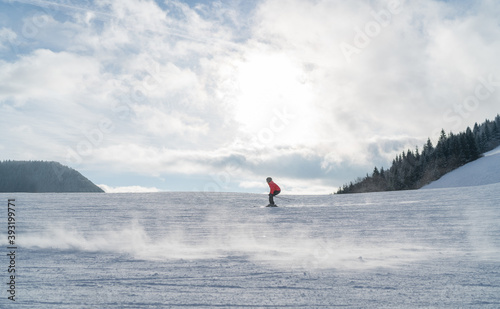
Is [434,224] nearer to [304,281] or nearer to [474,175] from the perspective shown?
[304,281]

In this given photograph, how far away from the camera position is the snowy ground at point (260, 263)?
201 inches

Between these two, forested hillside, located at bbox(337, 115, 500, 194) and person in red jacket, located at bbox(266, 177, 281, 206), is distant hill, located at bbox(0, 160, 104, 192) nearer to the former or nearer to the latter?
forested hillside, located at bbox(337, 115, 500, 194)

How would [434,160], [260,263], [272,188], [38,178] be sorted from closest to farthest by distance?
[260,263] → [272,188] → [434,160] → [38,178]

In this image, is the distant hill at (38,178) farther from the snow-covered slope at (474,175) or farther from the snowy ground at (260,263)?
the snowy ground at (260,263)

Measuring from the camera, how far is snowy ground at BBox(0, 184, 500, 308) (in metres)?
5.12

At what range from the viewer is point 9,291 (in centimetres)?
557

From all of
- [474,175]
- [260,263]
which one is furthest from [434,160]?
[260,263]

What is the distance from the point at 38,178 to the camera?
15300 cm

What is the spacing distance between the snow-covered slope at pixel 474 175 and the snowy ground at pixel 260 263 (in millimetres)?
69275

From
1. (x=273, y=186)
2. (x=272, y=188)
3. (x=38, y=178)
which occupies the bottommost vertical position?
(x=272, y=188)

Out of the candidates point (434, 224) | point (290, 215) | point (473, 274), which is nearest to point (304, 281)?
point (473, 274)

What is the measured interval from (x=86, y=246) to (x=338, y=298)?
620 centimetres

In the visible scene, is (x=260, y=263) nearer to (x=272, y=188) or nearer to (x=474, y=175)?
(x=272, y=188)

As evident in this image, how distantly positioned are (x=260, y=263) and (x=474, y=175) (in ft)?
279
